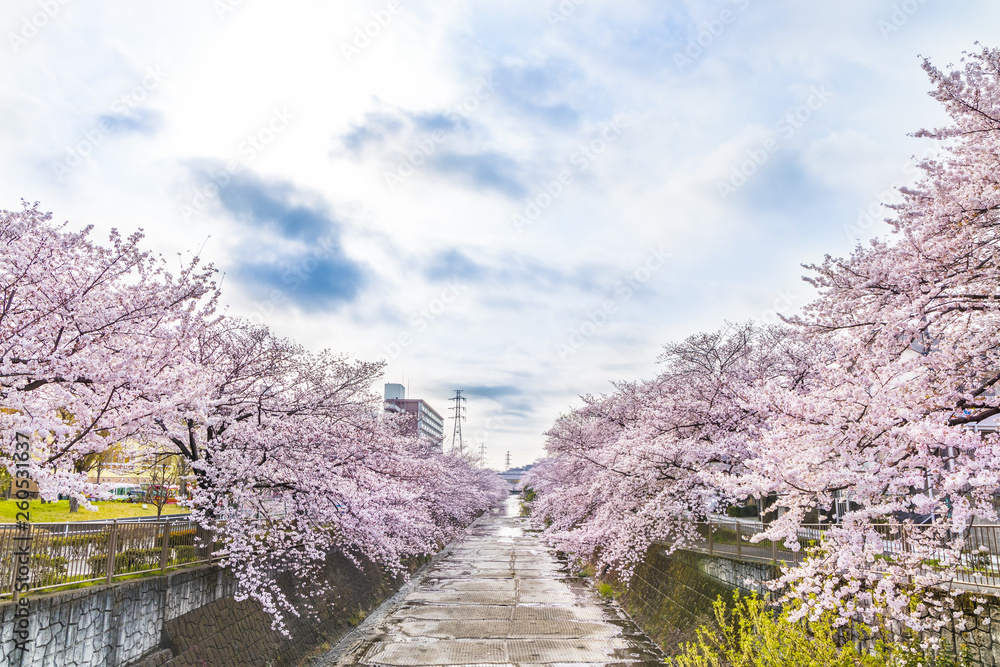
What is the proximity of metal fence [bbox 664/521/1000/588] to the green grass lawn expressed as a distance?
22614mm

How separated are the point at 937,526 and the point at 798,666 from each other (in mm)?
2976

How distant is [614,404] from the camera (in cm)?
3288

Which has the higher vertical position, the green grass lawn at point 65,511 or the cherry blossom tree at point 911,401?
the cherry blossom tree at point 911,401

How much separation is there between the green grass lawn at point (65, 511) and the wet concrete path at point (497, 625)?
493 inches

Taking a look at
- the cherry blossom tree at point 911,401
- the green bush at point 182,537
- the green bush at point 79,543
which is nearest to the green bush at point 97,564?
the green bush at point 79,543

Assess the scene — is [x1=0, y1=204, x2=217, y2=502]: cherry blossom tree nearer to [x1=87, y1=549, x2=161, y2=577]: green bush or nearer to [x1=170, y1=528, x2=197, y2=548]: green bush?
[x1=87, y1=549, x2=161, y2=577]: green bush

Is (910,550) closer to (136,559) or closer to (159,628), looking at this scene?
(159,628)

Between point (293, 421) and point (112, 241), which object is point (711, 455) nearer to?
point (293, 421)

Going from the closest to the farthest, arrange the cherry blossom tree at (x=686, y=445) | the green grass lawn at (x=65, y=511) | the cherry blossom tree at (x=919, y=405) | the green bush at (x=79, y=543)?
1. the cherry blossom tree at (x=919, y=405)
2. the green bush at (x=79, y=543)
3. the cherry blossom tree at (x=686, y=445)
4. the green grass lawn at (x=65, y=511)

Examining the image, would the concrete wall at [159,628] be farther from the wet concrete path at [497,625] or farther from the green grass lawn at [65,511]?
the green grass lawn at [65,511]

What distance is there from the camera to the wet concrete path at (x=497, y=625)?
17359 millimetres

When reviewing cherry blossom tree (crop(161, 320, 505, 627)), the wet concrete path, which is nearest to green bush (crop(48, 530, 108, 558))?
cherry blossom tree (crop(161, 320, 505, 627))

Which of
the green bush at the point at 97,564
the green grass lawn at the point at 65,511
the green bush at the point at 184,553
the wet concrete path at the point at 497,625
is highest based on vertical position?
the green bush at the point at 97,564

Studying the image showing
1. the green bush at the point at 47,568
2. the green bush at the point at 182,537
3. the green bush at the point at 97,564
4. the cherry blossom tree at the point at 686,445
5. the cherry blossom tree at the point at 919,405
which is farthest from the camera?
the cherry blossom tree at the point at 686,445
